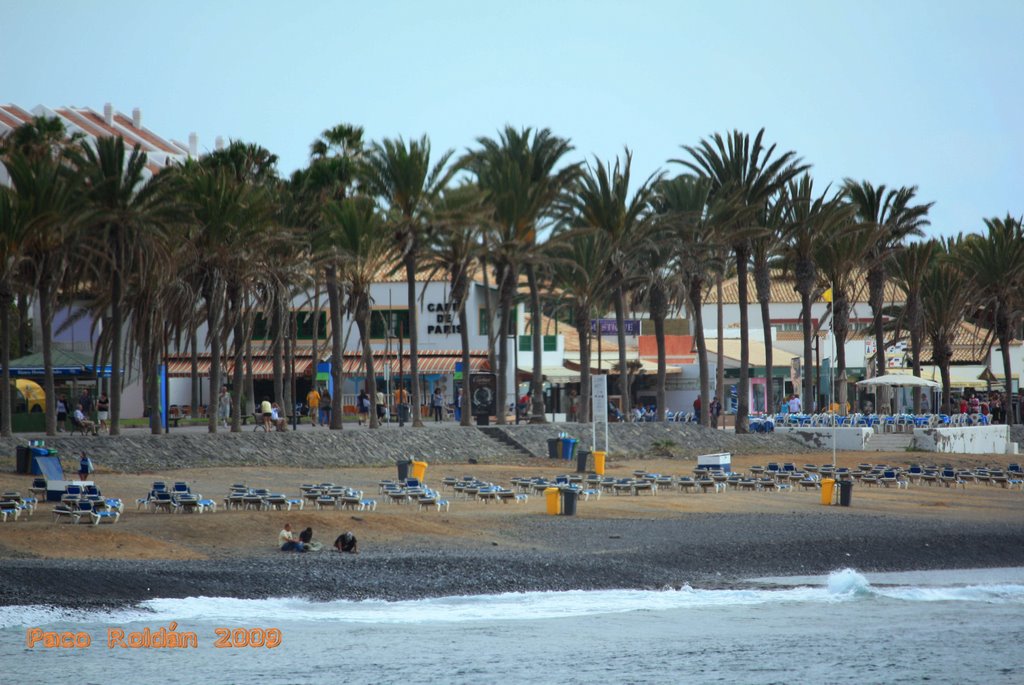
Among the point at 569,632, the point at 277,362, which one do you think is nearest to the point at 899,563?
the point at 569,632

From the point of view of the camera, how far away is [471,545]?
26781 millimetres

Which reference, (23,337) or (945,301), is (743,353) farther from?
(23,337)

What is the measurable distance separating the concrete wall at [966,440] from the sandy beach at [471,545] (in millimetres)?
16974

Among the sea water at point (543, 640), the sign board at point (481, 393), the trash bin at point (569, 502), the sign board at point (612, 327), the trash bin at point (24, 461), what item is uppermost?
the sign board at point (612, 327)

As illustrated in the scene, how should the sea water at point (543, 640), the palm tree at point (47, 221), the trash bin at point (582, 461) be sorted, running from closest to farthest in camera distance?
the sea water at point (543, 640), the palm tree at point (47, 221), the trash bin at point (582, 461)

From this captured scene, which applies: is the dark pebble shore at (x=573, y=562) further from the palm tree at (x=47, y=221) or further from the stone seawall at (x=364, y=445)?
the palm tree at (x=47, y=221)

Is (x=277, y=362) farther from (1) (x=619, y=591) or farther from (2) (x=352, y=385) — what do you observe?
(1) (x=619, y=591)

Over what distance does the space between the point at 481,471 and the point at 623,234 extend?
13.1 meters

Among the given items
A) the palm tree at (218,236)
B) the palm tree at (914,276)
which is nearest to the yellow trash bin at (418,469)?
the palm tree at (218,236)

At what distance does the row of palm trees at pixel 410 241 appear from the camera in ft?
122

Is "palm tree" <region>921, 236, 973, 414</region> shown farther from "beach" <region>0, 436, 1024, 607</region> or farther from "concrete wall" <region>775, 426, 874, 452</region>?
"beach" <region>0, 436, 1024, 607</region>

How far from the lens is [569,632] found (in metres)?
22.3

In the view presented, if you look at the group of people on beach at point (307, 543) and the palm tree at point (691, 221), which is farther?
the palm tree at point (691, 221)

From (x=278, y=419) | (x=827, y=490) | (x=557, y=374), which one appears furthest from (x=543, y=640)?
(x=557, y=374)
